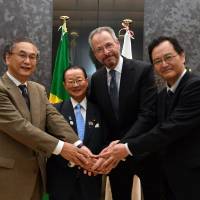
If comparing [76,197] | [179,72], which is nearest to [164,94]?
[179,72]

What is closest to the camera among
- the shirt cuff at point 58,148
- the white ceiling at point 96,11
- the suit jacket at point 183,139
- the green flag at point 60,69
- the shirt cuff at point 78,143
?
the suit jacket at point 183,139

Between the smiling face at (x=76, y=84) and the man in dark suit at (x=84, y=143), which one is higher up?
the smiling face at (x=76, y=84)

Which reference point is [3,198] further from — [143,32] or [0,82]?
[143,32]

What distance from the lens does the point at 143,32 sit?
4.17 meters

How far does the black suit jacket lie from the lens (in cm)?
260

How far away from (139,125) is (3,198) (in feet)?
3.23

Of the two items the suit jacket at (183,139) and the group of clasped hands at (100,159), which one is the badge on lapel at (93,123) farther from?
the suit jacket at (183,139)

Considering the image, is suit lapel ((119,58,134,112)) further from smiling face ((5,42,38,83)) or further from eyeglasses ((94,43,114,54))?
smiling face ((5,42,38,83))

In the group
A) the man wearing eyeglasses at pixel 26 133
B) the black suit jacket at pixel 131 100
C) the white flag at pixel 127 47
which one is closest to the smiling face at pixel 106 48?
the black suit jacket at pixel 131 100

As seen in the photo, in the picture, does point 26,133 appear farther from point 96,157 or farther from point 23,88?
point 96,157

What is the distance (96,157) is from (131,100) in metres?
0.46

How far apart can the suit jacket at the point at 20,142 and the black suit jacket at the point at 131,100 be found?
468mm

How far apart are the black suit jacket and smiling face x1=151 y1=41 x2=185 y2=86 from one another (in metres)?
0.30

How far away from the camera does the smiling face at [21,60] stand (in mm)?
2475
